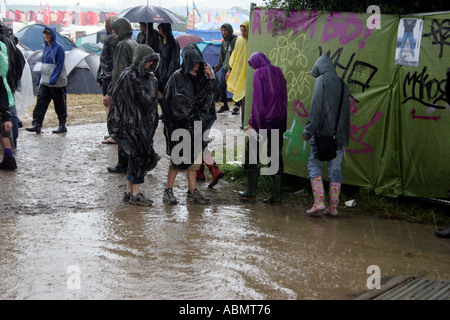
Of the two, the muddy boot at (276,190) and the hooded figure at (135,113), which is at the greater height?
the hooded figure at (135,113)

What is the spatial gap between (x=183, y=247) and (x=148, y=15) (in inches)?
269

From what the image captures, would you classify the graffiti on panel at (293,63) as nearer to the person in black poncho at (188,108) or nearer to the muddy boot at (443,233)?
the person in black poncho at (188,108)

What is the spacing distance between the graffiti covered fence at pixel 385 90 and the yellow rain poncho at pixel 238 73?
7.71ft

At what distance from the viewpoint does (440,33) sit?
6164mm

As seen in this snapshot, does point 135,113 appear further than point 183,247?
Yes

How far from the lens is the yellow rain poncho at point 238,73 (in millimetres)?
9969

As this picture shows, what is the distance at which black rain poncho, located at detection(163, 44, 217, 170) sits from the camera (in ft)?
22.1

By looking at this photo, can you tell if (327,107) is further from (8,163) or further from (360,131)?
(8,163)

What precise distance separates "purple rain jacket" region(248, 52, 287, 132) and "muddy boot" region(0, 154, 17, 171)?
356 cm

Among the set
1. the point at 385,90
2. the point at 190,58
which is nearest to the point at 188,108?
the point at 190,58

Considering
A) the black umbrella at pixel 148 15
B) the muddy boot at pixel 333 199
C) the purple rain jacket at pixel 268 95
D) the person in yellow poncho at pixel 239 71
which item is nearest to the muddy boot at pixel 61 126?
the black umbrella at pixel 148 15

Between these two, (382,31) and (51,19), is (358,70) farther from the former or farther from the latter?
(51,19)
